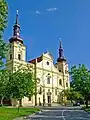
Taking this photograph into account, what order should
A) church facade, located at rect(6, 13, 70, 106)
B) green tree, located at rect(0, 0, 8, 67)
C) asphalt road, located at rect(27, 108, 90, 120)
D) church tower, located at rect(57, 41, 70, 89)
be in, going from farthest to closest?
1. church tower, located at rect(57, 41, 70, 89)
2. church facade, located at rect(6, 13, 70, 106)
3. asphalt road, located at rect(27, 108, 90, 120)
4. green tree, located at rect(0, 0, 8, 67)

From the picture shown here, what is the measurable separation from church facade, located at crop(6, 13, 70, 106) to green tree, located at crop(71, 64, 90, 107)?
18.5 meters

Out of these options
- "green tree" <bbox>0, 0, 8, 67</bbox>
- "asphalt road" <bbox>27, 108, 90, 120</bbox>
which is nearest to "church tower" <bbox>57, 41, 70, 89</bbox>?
"asphalt road" <bbox>27, 108, 90, 120</bbox>

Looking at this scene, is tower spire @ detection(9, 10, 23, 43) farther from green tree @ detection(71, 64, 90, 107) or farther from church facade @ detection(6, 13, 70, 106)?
green tree @ detection(71, 64, 90, 107)

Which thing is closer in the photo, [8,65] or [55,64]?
[8,65]

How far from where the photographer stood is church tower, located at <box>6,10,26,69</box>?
3184 inches

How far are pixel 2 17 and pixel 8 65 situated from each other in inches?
2564

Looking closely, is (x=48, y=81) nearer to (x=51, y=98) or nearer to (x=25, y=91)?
(x=51, y=98)

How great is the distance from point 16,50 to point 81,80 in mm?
27567

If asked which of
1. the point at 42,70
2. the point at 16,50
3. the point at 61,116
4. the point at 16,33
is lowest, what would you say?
the point at 61,116

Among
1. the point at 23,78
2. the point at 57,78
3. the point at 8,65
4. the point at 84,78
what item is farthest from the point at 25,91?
the point at 57,78

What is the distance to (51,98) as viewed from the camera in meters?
91.9

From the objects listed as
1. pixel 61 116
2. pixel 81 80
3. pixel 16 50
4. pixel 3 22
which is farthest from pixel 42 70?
pixel 3 22

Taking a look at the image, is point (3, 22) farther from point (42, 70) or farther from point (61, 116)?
point (42, 70)

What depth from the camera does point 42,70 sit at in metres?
91.2
